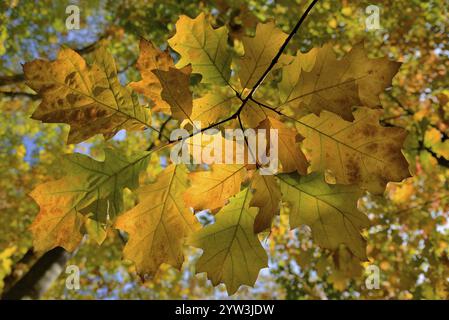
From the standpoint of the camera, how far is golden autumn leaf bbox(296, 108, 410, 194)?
1.10m

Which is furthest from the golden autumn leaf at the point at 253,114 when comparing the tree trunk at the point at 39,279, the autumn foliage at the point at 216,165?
the tree trunk at the point at 39,279

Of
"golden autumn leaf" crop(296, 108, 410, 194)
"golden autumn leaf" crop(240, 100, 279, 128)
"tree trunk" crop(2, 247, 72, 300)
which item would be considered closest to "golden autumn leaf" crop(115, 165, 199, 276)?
"golden autumn leaf" crop(240, 100, 279, 128)

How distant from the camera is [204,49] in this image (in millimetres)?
1121

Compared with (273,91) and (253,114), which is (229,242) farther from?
(273,91)

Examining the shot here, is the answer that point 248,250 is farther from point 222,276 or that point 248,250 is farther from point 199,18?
point 199,18

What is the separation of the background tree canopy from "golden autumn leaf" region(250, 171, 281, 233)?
1.77 metres

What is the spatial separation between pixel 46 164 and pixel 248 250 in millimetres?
6775

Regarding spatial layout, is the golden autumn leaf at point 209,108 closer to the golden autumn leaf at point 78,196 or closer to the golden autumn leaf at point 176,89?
the golden autumn leaf at point 176,89

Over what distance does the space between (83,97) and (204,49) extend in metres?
0.37

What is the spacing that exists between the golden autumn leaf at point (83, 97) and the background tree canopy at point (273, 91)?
1.59 m

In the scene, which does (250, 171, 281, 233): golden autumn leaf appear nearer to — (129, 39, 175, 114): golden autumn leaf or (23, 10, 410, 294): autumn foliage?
(23, 10, 410, 294): autumn foliage

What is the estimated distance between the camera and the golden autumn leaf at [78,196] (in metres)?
1.06

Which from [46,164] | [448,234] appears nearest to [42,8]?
[46,164]

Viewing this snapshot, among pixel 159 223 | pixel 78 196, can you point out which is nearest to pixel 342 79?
pixel 159 223
